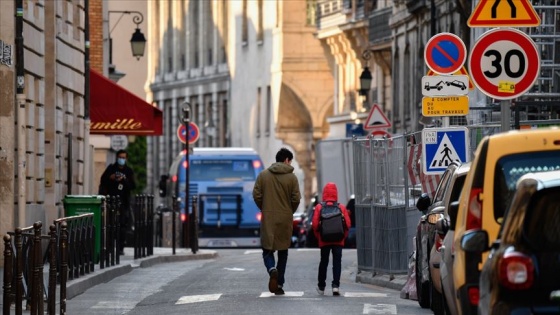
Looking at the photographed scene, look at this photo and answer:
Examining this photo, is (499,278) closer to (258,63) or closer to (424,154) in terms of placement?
(424,154)

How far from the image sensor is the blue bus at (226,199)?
57969 millimetres

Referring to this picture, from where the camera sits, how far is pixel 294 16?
88.6m

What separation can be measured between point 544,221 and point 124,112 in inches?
1184

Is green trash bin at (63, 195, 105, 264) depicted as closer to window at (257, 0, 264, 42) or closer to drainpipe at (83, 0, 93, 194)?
drainpipe at (83, 0, 93, 194)

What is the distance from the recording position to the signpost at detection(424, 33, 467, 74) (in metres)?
27.3

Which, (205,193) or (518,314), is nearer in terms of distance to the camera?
(518,314)

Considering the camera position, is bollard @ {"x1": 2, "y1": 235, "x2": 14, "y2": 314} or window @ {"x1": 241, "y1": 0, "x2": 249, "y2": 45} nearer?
bollard @ {"x1": 2, "y1": 235, "x2": 14, "y2": 314}

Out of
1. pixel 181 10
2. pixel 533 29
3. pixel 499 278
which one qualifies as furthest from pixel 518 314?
pixel 181 10

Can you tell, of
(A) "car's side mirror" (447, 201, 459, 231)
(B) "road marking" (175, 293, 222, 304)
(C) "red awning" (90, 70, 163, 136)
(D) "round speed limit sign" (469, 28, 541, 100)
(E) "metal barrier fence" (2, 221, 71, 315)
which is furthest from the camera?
(C) "red awning" (90, 70, 163, 136)

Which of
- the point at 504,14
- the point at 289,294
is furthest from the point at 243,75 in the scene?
the point at 504,14

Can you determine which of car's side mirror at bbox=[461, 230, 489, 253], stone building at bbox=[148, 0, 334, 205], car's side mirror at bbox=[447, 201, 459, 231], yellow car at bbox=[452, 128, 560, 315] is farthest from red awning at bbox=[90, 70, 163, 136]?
stone building at bbox=[148, 0, 334, 205]

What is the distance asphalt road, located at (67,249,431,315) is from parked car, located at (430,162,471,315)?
1948 mm

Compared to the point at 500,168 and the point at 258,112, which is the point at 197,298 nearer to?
the point at 500,168

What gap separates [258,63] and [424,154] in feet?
224
